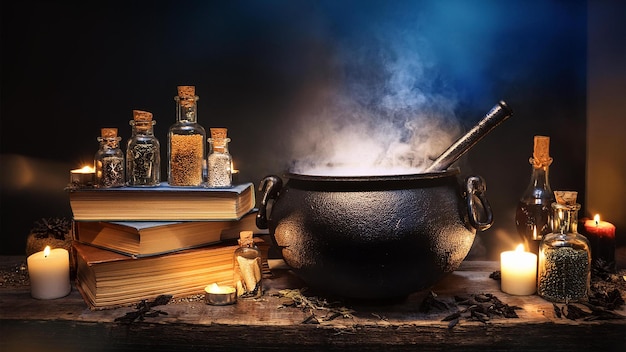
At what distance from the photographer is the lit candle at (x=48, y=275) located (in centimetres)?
107

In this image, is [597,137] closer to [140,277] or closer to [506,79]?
[506,79]

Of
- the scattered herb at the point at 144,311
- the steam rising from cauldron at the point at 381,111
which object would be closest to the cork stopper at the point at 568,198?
the steam rising from cauldron at the point at 381,111

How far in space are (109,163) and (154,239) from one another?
0.67 ft

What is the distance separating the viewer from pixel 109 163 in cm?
114

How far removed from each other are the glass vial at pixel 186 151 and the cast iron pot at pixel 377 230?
0.84 ft

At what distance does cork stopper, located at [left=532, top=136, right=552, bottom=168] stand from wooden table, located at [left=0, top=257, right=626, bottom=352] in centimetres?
35

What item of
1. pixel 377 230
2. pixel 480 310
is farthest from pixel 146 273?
pixel 480 310

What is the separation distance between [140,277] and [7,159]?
666 mm

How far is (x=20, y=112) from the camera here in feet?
4.76

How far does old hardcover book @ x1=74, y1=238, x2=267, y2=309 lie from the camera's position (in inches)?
40.2

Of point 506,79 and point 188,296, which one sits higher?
point 506,79

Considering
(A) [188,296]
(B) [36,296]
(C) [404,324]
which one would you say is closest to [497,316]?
(C) [404,324]

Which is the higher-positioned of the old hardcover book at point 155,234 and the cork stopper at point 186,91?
the cork stopper at point 186,91

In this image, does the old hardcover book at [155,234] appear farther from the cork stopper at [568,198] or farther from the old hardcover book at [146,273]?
the cork stopper at [568,198]
